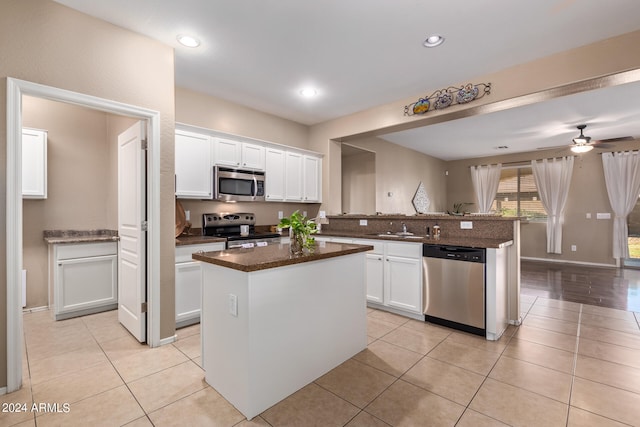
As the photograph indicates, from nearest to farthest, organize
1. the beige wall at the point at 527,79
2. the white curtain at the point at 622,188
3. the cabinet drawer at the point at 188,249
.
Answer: the beige wall at the point at 527,79 → the cabinet drawer at the point at 188,249 → the white curtain at the point at 622,188

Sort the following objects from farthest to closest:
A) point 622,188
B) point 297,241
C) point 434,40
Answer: point 622,188, point 434,40, point 297,241

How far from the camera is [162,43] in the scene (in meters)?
2.71

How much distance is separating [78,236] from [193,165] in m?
1.78

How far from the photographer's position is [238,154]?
3986mm

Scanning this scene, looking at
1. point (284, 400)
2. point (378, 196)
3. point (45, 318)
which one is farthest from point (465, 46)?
point (45, 318)

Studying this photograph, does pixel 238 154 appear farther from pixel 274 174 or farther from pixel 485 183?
pixel 485 183

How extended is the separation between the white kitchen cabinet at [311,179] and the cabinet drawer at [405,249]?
1798 mm

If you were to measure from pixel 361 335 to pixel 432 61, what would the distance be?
9.11ft

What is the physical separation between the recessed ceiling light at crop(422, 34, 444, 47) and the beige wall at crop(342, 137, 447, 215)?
282 centimetres

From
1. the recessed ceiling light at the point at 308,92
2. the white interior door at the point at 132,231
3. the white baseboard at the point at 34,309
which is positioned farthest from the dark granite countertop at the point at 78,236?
the recessed ceiling light at the point at 308,92

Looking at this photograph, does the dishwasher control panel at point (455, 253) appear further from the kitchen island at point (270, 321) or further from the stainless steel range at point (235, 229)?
the stainless steel range at point (235, 229)

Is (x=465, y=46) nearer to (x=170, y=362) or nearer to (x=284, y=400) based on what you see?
(x=284, y=400)

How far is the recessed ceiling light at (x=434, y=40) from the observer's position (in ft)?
8.61

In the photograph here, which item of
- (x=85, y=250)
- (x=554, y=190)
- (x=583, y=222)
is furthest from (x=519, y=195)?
(x=85, y=250)
